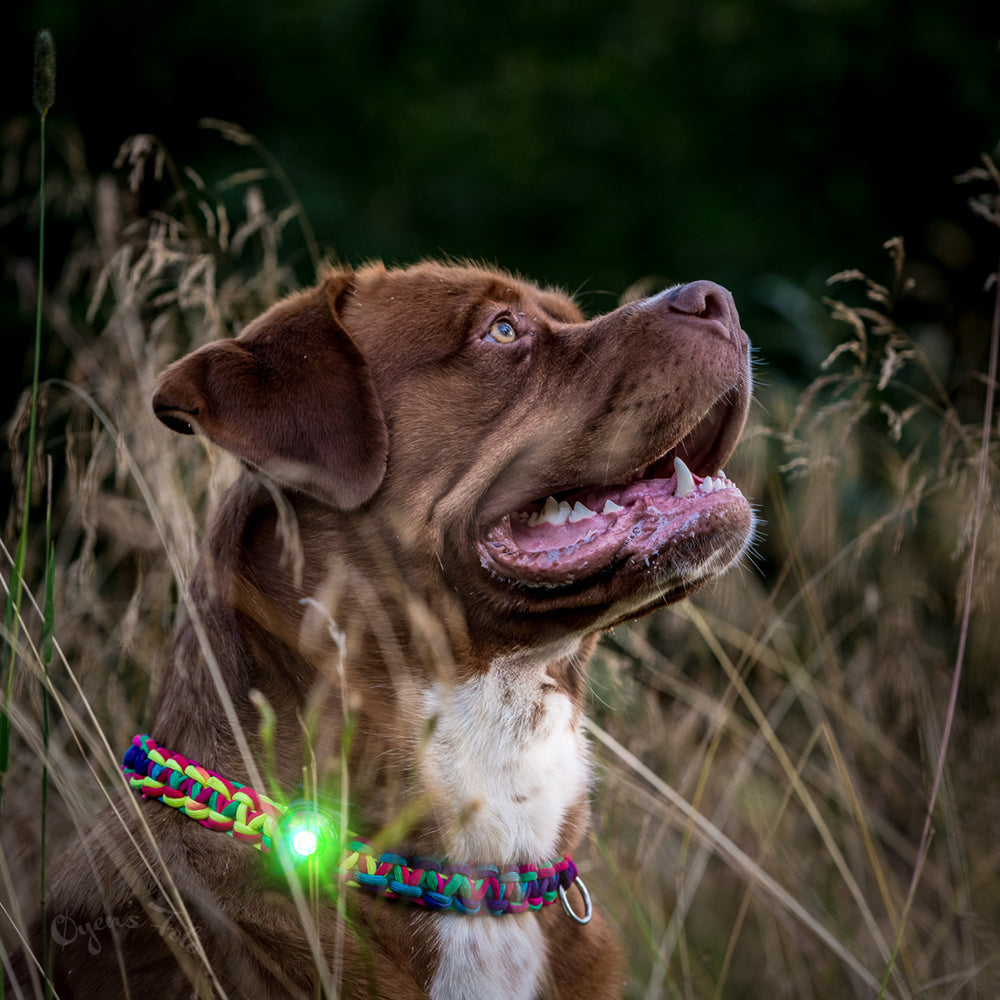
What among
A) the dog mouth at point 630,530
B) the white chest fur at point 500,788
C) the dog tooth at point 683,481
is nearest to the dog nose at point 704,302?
the dog mouth at point 630,530

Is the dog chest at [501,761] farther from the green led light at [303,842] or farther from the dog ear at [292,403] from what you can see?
the dog ear at [292,403]

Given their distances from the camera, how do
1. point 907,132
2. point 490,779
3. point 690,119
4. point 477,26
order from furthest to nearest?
point 477,26 → point 690,119 → point 907,132 → point 490,779

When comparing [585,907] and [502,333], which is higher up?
[502,333]

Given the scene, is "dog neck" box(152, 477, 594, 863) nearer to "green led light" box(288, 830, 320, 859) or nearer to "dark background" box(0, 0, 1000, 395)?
"green led light" box(288, 830, 320, 859)

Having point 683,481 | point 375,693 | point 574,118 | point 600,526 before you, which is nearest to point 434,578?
point 375,693

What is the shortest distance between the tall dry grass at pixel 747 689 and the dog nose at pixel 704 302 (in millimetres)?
289

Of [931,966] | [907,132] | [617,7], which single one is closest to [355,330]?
[931,966]

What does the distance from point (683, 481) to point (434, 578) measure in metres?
0.62

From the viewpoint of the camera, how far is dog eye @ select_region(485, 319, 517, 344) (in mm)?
2734

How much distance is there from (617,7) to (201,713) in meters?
9.50

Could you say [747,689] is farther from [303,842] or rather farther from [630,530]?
[303,842]

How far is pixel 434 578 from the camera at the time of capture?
8.23 ft

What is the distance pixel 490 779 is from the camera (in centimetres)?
246

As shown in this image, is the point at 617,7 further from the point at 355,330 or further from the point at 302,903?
the point at 302,903
